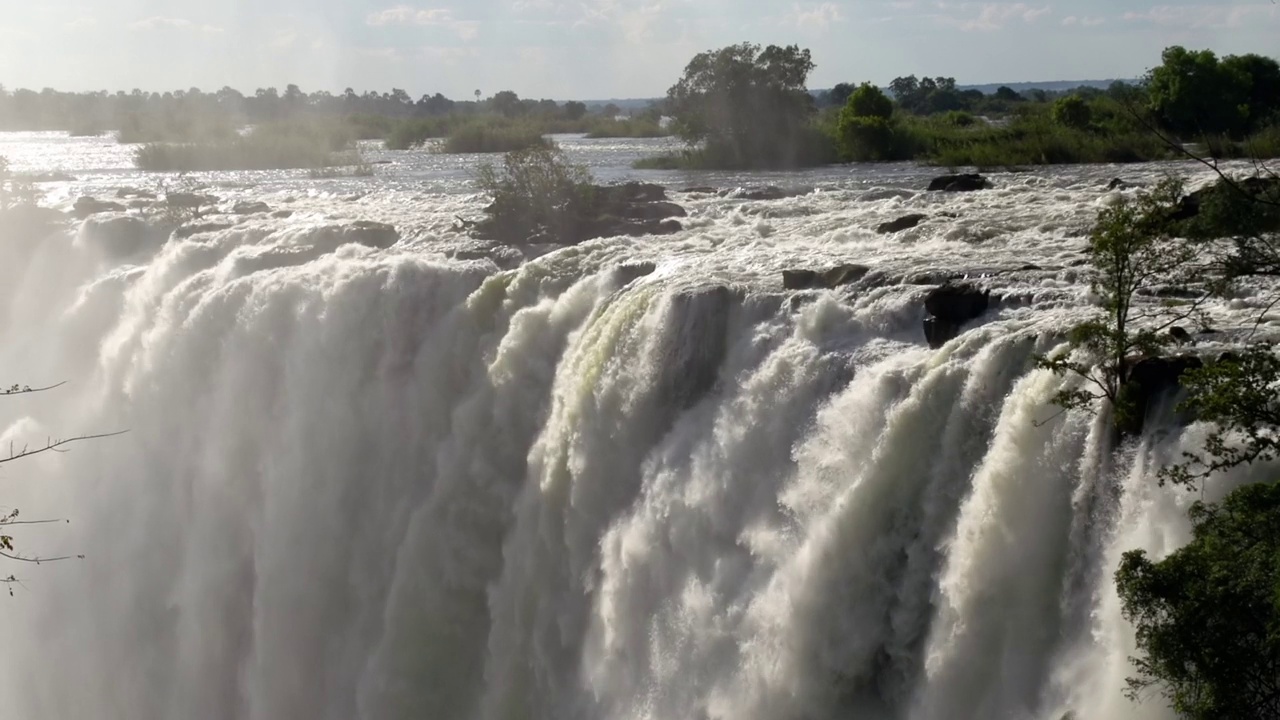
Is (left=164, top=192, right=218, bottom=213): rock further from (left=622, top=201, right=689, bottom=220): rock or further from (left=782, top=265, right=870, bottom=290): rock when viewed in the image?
(left=782, top=265, right=870, bottom=290): rock

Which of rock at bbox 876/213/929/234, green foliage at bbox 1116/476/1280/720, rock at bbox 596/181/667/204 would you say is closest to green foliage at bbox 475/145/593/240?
rock at bbox 596/181/667/204

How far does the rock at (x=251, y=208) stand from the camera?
94.2 feet

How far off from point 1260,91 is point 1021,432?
947 inches

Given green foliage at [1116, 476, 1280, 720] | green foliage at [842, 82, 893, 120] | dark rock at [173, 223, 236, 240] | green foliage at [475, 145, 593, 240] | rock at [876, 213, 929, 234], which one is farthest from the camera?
green foliage at [842, 82, 893, 120]

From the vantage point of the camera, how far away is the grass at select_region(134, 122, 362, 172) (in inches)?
1811

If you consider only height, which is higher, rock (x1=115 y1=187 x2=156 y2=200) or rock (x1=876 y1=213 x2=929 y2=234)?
rock (x1=876 y1=213 x2=929 y2=234)

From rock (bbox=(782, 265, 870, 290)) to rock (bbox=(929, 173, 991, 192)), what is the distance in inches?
333

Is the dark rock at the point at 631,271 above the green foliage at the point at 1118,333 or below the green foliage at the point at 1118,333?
below

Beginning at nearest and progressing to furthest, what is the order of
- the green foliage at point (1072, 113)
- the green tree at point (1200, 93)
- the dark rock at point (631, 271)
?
the dark rock at point (631, 271), the green tree at point (1200, 93), the green foliage at point (1072, 113)

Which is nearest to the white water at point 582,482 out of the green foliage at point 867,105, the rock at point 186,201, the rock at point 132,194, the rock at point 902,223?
the rock at point 902,223

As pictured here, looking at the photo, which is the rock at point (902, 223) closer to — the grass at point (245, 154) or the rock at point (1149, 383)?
the rock at point (1149, 383)

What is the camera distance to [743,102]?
38281 millimetres

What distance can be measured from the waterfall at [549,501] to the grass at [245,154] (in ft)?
70.3

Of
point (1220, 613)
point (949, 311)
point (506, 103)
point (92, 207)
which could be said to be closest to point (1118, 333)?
point (1220, 613)
